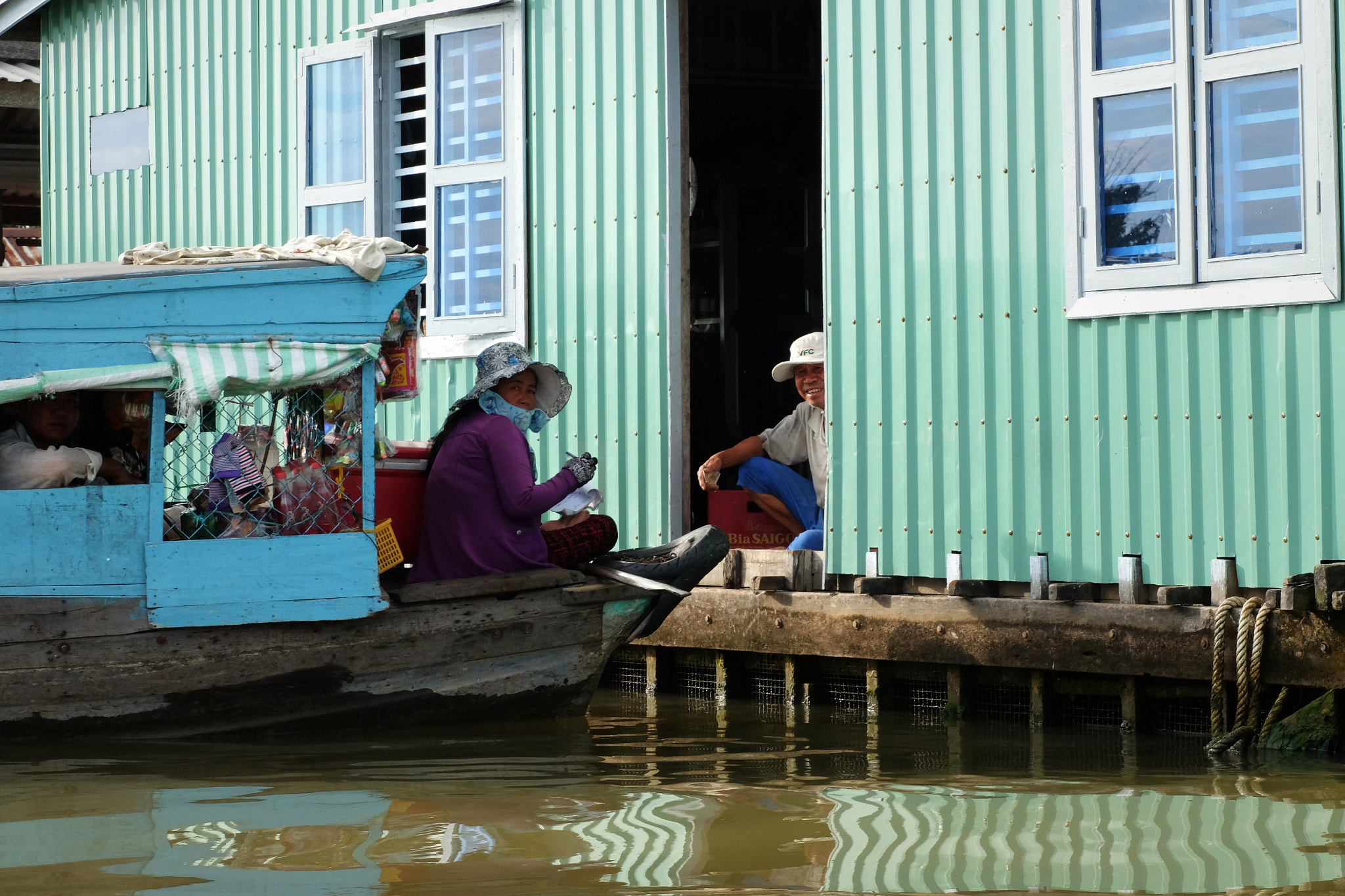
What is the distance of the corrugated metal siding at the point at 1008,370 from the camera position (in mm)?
6512

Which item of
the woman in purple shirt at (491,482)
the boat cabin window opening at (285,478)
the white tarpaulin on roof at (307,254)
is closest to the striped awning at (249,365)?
the boat cabin window opening at (285,478)

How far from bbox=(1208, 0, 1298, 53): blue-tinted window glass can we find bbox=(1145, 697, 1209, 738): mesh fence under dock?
266 centimetres

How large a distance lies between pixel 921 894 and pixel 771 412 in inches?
306

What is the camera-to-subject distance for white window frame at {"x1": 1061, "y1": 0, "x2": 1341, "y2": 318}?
6.31 meters

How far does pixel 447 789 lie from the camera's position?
5648 mm

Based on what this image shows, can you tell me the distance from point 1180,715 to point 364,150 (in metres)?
5.91

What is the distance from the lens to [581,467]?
6.98 meters

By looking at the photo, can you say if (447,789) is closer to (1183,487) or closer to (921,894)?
(921,894)

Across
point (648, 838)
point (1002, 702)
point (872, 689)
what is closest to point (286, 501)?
point (648, 838)

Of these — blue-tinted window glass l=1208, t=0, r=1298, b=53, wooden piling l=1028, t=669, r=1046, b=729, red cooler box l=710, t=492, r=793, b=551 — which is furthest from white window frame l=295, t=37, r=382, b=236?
blue-tinted window glass l=1208, t=0, r=1298, b=53

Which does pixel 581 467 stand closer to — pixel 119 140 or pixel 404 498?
pixel 404 498

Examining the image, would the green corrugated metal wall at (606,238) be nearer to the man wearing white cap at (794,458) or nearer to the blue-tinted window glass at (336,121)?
the man wearing white cap at (794,458)

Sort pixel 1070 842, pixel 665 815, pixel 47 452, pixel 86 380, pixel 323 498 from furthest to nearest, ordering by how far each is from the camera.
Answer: pixel 323 498
pixel 47 452
pixel 86 380
pixel 665 815
pixel 1070 842

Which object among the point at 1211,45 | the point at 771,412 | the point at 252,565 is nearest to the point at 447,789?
the point at 252,565
